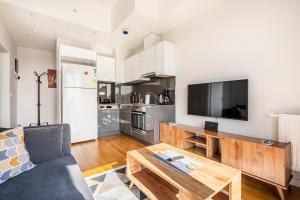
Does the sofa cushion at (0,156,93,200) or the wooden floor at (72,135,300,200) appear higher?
the sofa cushion at (0,156,93,200)

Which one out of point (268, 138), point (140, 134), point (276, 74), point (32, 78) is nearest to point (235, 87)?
point (276, 74)

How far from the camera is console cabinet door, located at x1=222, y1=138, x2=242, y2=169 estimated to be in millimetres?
1906

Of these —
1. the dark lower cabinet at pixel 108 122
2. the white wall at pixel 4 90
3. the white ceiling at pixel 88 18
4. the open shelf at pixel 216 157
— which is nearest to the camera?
the open shelf at pixel 216 157

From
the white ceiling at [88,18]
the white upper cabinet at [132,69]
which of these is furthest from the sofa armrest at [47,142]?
the white upper cabinet at [132,69]

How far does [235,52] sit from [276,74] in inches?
25.6

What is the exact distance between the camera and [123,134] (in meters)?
4.27

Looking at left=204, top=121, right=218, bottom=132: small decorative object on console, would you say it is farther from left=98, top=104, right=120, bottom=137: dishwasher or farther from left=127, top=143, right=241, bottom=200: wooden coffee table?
left=98, top=104, right=120, bottom=137: dishwasher

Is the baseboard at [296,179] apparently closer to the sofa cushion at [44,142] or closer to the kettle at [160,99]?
the kettle at [160,99]

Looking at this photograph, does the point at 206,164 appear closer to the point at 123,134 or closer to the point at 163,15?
the point at 163,15

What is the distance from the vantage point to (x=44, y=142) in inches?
62.1

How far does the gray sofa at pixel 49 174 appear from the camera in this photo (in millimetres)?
1039

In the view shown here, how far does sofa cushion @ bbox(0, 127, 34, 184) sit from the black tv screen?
2.47 metres

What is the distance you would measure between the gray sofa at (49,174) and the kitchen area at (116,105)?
1846 millimetres

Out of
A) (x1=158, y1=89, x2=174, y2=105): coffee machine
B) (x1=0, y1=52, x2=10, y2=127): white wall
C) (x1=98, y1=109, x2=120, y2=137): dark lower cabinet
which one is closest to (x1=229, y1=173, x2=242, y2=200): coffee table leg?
(x1=158, y1=89, x2=174, y2=105): coffee machine
